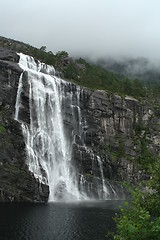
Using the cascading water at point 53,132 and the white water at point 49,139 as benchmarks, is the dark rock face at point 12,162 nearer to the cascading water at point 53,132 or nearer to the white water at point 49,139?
the cascading water at point 53,132

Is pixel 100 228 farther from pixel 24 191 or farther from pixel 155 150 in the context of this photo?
pixel 155 150

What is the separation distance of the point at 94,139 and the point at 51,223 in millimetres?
44311

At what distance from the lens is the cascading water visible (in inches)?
2517

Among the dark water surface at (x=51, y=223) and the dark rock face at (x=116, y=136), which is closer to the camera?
the dark water surface at (x=51, y=223)

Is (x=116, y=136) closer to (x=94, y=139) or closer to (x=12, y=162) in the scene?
(x=94, y=139)

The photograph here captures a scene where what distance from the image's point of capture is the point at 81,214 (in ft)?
147

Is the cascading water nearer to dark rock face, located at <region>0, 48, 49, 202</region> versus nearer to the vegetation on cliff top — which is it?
dark rock face, located at <region>0, 48, 49, 202</region>

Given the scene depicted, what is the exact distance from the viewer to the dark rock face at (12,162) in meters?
53.9

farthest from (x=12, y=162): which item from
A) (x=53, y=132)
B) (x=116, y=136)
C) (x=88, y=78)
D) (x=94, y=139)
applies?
(x=88, y=78)

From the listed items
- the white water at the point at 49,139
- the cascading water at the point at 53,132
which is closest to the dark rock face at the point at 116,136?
the cascading water at the point at 53,132

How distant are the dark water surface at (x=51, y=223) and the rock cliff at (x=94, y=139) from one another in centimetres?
693

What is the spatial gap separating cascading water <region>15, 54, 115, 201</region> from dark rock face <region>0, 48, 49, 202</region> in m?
1.78

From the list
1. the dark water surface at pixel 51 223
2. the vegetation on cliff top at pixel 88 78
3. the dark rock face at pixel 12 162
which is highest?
the vegetation on cliff top at pixel 88 78

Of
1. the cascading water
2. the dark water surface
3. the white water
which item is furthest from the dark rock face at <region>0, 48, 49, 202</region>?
the dark water surface
